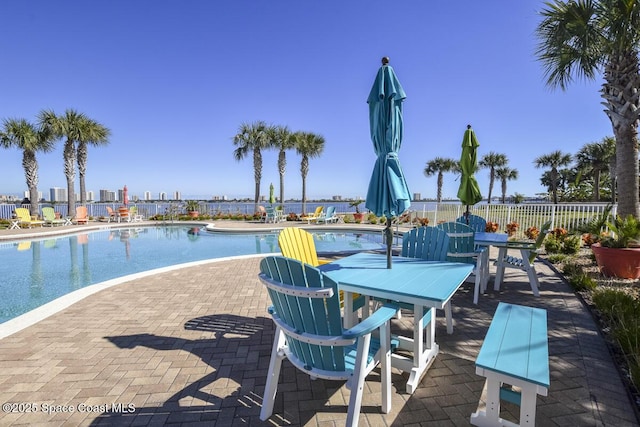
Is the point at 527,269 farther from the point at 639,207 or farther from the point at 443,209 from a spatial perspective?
the point at 443,209

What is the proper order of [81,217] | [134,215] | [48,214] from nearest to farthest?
[48,214], [81,217], [134,215]

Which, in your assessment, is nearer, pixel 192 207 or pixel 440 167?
pixel 192 207

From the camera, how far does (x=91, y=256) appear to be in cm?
855

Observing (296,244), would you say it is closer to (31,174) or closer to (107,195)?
(31,174)

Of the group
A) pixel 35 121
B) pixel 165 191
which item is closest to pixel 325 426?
pixel 35 121

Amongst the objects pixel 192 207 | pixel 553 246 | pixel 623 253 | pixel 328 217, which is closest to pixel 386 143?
pixel 623 253

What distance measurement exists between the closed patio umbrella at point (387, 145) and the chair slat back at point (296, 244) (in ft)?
2.92

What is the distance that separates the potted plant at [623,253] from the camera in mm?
4672

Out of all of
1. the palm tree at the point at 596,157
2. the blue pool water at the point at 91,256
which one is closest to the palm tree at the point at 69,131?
the blue pool water at the point at 91,256

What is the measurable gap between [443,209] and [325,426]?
12885 mm

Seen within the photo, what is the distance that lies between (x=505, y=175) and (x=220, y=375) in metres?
42.7

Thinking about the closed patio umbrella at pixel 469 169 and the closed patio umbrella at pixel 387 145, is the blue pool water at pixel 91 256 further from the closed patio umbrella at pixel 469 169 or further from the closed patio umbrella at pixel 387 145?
the closed patio umbrella at pixel 387 145

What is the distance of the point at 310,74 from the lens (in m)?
13.8

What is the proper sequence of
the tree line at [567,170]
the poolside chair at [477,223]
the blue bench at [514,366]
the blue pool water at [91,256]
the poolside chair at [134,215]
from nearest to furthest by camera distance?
the blue bench at [514,366] → the blue pool water at [91,256] → the poolside chair at [477,223] → the poolside chair at [134,215] → the tree line at [567,170]
